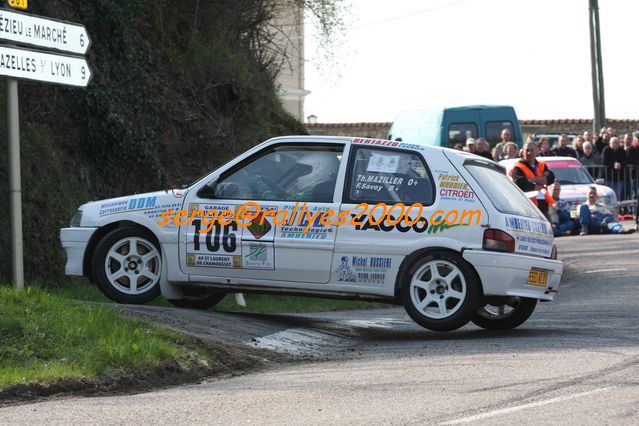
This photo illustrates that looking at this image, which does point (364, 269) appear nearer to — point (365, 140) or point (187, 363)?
point (365, 140)

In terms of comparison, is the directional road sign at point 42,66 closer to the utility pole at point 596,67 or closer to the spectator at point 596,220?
the spectator at point 596,220

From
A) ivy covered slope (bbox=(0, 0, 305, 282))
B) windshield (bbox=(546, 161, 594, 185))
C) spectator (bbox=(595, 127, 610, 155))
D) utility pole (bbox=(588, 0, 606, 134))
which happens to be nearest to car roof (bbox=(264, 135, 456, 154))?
ivy covered slope (bbox=(0, 0, 305, 282))

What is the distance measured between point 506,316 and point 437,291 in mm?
1247

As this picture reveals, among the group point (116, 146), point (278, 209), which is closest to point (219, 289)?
point (278, 209)

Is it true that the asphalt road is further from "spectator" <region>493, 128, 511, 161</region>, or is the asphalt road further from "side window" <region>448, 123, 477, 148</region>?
"side window" <region>448, 123, 477, 148</region>

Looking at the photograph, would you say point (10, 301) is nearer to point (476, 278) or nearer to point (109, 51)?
point (476, 278)

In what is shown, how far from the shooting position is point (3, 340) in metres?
9.30

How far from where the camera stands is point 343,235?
11.7m

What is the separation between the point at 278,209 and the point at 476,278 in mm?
1934

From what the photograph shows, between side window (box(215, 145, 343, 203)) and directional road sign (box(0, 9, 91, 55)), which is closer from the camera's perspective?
directional road sign (box(0, 9, 91, 55))

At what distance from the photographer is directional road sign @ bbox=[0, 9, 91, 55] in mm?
11492

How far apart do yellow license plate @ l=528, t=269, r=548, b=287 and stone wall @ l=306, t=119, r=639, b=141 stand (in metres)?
36.5

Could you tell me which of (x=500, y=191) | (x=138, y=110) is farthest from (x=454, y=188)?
(x=138, y=110)

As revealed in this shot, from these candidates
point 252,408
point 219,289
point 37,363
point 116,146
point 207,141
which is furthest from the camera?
point 207,141
